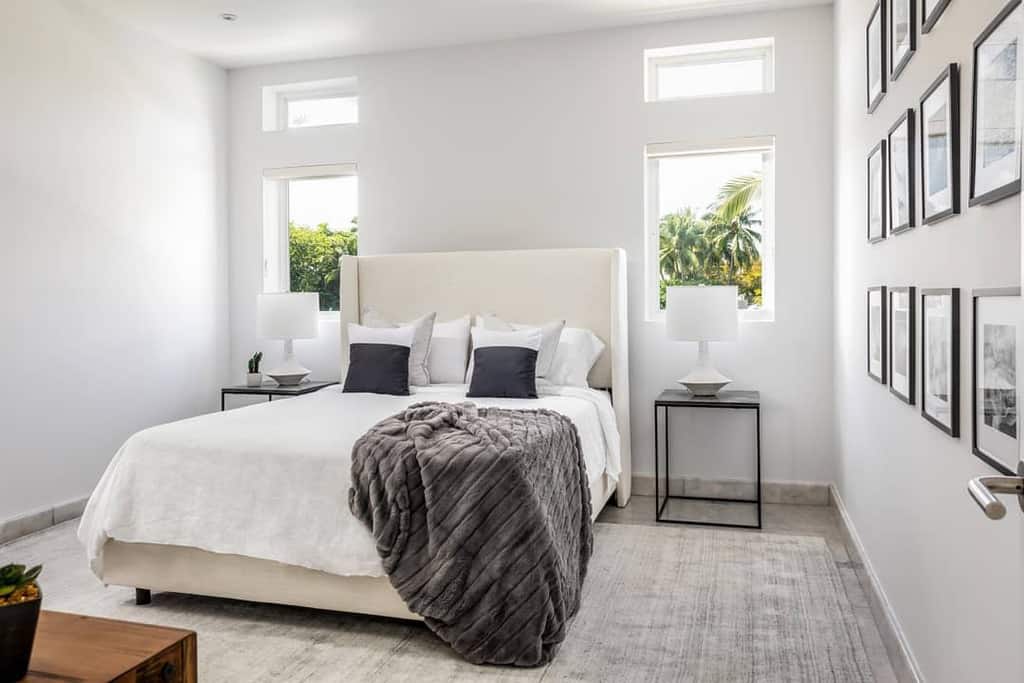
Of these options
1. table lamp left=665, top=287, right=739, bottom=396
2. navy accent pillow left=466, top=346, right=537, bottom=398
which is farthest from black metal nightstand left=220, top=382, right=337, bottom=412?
table lamp left=665, top=287, right=739, bottom=396

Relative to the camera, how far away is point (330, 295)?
5.60m

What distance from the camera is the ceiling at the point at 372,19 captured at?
4402 mm

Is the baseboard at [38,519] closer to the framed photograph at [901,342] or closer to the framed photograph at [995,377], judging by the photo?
the framed photograph at [901,342]

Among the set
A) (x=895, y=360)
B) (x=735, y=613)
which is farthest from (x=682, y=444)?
(x=895, y=360)

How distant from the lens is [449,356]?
459 centimetres

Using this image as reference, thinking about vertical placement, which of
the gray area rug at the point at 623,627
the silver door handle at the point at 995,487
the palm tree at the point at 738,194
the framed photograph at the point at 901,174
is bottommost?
the gray area rug at the point at 623,627

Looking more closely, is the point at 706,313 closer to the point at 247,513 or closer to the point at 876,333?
the point at 876,333

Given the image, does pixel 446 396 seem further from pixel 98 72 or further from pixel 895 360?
pixel 98 72

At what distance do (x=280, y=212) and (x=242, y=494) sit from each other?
3.28m

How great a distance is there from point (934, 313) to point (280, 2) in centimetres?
382

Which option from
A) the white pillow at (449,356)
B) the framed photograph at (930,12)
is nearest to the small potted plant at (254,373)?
the white pillow at (449,356)

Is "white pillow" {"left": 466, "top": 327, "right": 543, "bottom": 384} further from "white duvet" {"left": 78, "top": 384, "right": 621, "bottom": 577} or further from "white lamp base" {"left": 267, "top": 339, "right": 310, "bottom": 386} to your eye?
"white lamp base" {"left": 267, "top": 339, "right": 310, "bottom": 386}

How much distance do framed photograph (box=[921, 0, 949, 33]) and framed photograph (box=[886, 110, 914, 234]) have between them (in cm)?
26

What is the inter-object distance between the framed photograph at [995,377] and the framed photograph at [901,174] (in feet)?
2.56
